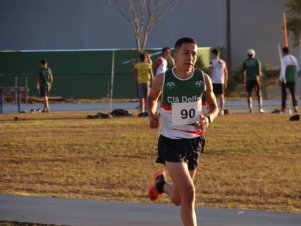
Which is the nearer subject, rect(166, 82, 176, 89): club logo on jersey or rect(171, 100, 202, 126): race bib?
rect(171, 100, 202, 126): race bib

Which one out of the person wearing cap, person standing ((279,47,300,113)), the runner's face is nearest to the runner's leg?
the runner's face

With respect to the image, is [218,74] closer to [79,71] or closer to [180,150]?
[180,150]

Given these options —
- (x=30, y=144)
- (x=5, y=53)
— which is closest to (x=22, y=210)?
(x=30, y=144)

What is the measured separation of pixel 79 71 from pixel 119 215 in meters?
35.4

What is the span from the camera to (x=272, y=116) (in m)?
27.8

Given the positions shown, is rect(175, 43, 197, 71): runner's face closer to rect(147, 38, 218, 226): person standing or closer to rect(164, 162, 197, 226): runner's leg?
rect(147, 38, 218, 226): person standing

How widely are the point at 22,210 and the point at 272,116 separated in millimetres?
16754

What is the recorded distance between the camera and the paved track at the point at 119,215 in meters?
10.6

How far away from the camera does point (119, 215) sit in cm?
1120

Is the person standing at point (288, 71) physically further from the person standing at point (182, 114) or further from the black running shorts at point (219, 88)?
the person standing at point (182, 114)

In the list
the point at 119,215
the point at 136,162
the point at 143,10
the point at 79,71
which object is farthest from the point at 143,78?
the point at 143,10

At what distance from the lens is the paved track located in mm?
10609

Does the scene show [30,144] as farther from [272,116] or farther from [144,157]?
[272,116]

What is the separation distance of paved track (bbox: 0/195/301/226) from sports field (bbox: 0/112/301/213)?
1002 mm
